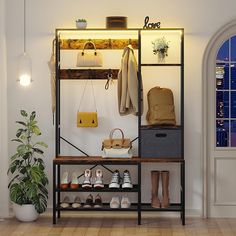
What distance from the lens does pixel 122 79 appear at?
22.9 ft

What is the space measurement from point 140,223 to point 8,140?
1.78m

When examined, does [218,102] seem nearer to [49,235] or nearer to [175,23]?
[175,23]

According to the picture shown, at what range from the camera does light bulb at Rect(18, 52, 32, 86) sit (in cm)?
704

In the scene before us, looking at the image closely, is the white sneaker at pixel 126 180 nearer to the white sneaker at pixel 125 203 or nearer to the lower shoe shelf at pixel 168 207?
the white sneaker at pixel 125 203

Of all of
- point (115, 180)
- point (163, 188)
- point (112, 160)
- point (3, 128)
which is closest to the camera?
point (112, 160)

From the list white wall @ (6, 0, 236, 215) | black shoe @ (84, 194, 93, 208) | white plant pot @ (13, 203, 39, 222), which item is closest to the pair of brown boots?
white wall @ (6, 0, 236, 215)

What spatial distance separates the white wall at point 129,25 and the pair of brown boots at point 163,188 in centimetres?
19

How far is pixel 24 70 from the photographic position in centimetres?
710

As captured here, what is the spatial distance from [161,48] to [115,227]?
200 cm

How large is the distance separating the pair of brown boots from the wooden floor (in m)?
0.20

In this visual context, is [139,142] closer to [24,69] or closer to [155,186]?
[155,186]

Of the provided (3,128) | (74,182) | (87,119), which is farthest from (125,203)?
(3,128)

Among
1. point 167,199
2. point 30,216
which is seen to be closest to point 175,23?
point 167,199

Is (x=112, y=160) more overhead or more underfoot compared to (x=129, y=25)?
more underfoot
